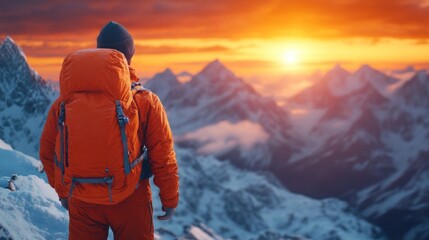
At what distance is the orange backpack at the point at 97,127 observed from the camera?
838cm

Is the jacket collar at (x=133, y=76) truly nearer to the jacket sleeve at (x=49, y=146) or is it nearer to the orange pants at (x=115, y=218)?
the jacket sleeve at (x=49, y=146)

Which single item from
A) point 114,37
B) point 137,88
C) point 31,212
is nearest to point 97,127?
point 137,88

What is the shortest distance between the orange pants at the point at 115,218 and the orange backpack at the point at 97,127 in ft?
1.71

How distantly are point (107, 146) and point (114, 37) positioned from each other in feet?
8.43

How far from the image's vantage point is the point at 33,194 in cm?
1514

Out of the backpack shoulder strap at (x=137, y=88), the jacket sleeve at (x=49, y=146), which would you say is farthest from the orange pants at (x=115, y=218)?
the backpack shoulder strap at (x=137, y=88)

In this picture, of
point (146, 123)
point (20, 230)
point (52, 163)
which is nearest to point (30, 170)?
point (20, 230)

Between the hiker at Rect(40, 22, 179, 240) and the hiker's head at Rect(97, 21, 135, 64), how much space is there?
0.02 metres

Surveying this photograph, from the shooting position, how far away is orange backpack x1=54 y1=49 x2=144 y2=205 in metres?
8.38

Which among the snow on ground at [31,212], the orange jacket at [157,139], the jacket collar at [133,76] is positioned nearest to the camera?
the orange jacket at [157,139]

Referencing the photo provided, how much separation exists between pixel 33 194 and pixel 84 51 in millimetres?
8149

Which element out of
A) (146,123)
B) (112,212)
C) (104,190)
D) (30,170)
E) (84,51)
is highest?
(84,51)

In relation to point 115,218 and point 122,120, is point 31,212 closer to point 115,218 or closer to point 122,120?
point 115,218

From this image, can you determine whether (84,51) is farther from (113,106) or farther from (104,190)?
(104,190)
